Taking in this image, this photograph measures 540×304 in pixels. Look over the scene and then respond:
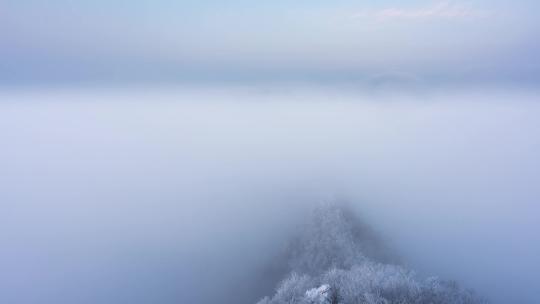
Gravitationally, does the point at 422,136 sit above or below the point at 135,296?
above

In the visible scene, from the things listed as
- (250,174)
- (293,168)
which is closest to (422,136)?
(293,168)

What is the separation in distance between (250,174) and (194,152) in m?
55.1

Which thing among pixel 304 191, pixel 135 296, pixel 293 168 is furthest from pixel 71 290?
pixel 293 168

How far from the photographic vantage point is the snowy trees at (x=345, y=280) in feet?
64.0

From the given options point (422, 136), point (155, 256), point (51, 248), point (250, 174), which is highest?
point (422, 136)

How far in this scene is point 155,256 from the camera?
42.7 m

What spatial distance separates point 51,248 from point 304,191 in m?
38.2

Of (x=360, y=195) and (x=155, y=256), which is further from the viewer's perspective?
(x=360, y=195)

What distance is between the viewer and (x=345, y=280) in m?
22.2

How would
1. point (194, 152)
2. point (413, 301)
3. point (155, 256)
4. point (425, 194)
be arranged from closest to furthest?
point (413, 301)
point (155, 256)
point (425, 194)
point (194, 152)

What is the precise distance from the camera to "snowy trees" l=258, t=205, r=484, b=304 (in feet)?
64.0

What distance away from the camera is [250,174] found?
3142 inches

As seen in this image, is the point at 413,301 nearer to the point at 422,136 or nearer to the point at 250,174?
the point at 250,174

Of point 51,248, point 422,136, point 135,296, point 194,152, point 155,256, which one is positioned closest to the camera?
point 135,296
